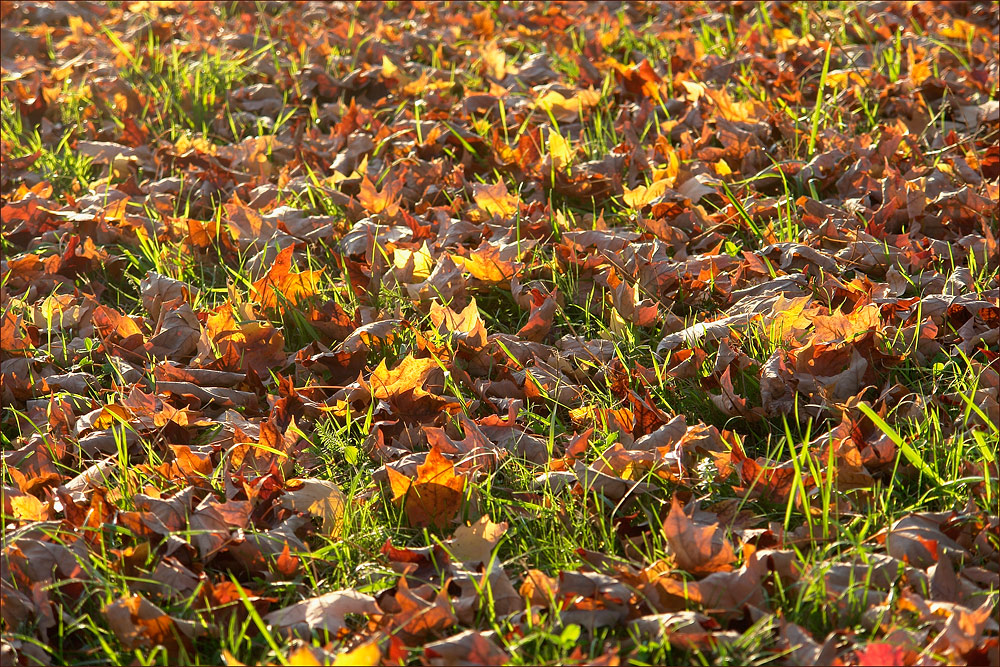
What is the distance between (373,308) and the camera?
8.80 feet

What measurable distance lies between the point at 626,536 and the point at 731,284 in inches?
38.2

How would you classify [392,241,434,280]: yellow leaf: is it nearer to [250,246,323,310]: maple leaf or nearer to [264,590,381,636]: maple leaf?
[250,246,323,310]: maple leaf

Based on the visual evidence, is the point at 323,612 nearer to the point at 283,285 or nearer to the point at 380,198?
the point at 283,285

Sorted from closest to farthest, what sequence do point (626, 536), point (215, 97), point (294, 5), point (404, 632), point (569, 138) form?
point (404, 632), point (626, 536), point (569, 138), point (215, 97), point (294, 5)

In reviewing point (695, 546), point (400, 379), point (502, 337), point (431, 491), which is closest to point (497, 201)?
point (502, 337)

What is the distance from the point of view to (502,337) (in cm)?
246

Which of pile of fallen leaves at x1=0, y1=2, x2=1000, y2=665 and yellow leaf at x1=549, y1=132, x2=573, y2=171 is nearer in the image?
pile of fallen leaves at x1=0, y1=2, x2=1000, y2=665

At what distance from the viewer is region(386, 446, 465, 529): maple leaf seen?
191 centimetres

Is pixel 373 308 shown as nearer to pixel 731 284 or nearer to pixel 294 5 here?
pixel 731 284

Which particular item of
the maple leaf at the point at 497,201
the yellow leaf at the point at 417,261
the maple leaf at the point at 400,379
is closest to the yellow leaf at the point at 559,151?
the maple leaf at the point at 497,201

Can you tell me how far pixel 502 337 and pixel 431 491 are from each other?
64 cm

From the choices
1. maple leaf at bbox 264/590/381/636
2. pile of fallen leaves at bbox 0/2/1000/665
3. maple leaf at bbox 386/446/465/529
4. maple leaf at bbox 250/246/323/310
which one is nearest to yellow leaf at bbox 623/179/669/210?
pile of fallen leaves at bbox 0/2/1000/665

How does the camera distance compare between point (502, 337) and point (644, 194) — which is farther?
point (644, 194)

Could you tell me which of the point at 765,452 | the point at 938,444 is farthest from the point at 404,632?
the point at 938,444
